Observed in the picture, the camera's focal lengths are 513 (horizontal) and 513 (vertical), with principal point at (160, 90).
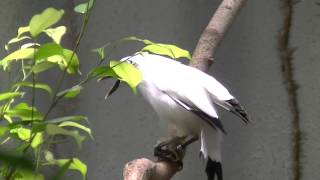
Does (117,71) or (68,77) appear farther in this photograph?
(68,77)

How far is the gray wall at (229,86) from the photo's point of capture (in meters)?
1.47

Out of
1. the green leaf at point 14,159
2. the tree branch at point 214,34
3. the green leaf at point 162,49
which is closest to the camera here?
the green leaf at point 14,159

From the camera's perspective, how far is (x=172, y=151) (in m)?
1.07

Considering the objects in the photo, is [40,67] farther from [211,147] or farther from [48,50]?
[211,147]

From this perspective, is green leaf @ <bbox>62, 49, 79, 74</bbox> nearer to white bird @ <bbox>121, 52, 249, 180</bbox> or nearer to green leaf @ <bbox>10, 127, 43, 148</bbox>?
green leaf @ <bbox>10, 127, 43, 148</bbox>

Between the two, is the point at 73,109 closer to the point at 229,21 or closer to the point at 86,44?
the point at 86,44

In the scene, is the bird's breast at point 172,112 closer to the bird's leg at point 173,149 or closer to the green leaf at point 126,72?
the bird's leg at point 173,149

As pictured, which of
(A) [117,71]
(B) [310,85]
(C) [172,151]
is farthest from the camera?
(B) [310,85]

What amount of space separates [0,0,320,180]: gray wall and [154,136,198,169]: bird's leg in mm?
415

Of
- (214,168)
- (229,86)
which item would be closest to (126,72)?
(214,168)

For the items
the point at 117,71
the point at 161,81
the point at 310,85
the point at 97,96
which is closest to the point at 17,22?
the point at 97,96

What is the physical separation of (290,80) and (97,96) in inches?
23.3

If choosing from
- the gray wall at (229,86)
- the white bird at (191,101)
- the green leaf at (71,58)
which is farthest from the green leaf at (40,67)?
the gray wall at (229,86)

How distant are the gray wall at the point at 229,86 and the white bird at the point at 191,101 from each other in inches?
16.5
